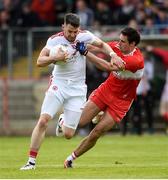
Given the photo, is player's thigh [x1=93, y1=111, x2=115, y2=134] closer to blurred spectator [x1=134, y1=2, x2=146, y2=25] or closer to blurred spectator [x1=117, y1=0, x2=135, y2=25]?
blurred spectator [x1=134, y1=2, x2=146, y2=25]

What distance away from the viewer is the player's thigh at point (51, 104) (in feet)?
51.6

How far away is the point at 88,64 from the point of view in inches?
1145

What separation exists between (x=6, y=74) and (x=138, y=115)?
15.9 feet

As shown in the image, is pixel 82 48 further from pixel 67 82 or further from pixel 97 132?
pixel 97 132

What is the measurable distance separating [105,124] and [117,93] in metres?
0.69

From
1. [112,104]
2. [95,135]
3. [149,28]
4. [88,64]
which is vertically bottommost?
[88,64]

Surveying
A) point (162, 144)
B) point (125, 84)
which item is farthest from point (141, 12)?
point (125, 84)

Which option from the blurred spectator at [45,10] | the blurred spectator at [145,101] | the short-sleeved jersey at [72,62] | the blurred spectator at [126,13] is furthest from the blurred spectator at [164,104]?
the short-sleeved jersey at [72,62]

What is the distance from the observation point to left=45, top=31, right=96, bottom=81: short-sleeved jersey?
16.0 metres

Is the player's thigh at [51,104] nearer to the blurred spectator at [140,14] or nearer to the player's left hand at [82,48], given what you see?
the player's left hand at [82,48]

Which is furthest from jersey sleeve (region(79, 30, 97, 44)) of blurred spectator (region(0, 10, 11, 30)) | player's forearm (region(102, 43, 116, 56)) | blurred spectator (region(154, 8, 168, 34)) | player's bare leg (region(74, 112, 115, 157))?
blurred spectator (region(0, 10, 11, 30))

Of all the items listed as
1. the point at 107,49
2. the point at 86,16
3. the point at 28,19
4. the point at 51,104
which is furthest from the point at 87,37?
the point at 28,19

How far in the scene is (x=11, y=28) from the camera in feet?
98.2

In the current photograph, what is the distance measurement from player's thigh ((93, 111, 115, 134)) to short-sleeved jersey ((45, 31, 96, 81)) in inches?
34.9
